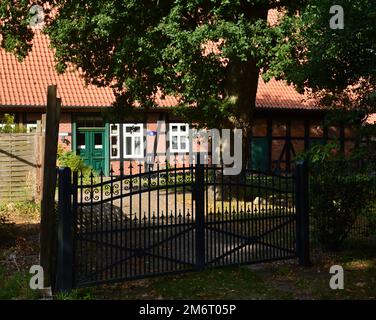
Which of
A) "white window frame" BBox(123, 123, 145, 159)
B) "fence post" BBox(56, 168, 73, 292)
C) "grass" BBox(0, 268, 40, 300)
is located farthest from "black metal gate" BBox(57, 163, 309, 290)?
"white window frame" BBox(123, 123, 145, 159)

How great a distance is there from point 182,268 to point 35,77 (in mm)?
16331

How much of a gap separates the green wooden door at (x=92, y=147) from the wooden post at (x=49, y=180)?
51.7ft

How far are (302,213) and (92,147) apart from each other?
15277 mm

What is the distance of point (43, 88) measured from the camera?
71.4 ft

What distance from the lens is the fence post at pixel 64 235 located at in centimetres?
657

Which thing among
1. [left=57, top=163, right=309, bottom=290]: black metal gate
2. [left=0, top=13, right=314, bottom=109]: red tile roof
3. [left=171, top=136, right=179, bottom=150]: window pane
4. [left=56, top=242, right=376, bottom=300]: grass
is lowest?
[left=56, top=242, right=376, bottom=300]: grass

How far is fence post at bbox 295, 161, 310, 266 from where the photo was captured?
27.5 ft

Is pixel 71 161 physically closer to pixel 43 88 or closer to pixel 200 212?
pixel 43 88

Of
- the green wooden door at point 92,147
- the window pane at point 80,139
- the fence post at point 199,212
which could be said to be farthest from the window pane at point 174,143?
the fence post at point 199,212

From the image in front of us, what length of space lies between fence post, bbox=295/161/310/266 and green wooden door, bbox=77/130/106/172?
14892 millimetres

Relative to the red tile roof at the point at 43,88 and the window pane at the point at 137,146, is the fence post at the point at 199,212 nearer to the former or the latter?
the red tile roof at the point at 43,88

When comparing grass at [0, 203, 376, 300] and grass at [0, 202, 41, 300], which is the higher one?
grass at [0, 202, 41, 300]

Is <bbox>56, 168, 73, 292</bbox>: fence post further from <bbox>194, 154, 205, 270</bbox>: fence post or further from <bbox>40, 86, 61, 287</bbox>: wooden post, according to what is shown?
<bbox>194, 154, 205, 270</bbox>: fence post
